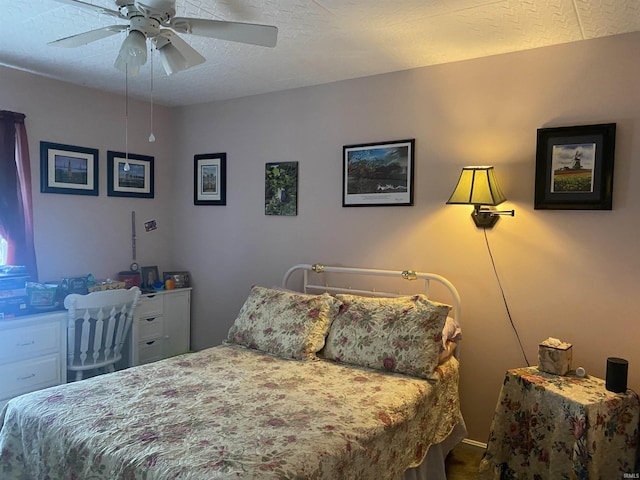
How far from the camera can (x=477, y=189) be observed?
2.61m

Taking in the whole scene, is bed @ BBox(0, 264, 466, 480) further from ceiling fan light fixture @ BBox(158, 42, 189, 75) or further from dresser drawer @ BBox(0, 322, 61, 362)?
ceiling fan light fixture @ BBox(158, 42, 189, 75)

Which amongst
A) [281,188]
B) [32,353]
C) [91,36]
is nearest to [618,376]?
[281,188]

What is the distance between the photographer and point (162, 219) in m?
4.22

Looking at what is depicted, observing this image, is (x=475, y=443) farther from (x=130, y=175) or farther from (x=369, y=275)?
(x=130, y=175)

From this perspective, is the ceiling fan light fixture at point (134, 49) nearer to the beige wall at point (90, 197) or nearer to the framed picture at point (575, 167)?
the beige wall at point (90, 197)

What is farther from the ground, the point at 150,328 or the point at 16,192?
the point at 16,192

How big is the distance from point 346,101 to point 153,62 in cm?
131

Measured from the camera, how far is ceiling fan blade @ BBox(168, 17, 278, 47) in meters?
1.82

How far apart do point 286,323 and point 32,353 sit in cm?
165

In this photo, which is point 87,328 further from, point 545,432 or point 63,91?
point 545,432

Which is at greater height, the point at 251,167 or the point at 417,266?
the point at 251,167

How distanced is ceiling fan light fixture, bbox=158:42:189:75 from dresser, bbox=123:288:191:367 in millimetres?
2129

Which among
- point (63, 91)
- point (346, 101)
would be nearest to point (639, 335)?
point (346, 101)

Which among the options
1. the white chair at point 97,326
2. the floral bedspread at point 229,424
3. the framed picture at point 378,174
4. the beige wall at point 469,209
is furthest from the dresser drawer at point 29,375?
the framed picture at point 378,174
